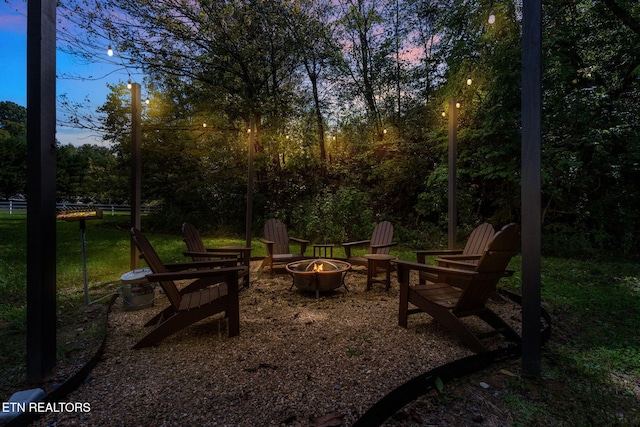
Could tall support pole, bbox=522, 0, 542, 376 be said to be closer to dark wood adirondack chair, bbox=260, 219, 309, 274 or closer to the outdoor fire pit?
the outdoor fire pit

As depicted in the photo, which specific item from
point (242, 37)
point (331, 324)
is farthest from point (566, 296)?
point (242, 37)

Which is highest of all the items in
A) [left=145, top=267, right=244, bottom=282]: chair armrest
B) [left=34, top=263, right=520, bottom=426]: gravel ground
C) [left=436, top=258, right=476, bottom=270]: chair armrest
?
[left=145, top=267, right=244, bottom=282]: chair armrest

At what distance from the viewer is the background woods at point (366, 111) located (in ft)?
19.7

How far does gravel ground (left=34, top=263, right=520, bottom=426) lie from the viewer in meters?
1.60

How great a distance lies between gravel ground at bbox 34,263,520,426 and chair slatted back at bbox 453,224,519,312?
0.40 metres

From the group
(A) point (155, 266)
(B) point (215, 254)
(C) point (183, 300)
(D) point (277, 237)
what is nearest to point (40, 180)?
(A) point (155, 266)

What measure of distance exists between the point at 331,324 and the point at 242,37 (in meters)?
8.62

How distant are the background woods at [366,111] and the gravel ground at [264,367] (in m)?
4.49

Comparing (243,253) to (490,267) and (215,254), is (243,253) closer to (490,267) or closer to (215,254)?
(215,254)

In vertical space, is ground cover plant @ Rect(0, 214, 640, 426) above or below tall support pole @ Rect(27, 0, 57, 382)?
below

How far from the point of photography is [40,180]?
5.82 feet

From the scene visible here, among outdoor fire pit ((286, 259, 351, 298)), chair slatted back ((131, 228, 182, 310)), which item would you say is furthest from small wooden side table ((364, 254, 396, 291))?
chair slatted back ((131, 228, 182, 310))

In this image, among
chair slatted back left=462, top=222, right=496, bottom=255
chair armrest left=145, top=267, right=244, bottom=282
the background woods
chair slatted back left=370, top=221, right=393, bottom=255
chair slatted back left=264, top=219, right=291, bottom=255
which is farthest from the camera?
the background woods

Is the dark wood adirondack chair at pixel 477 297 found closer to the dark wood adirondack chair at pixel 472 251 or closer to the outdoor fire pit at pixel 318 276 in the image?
the dark wood adirondack chair at pixel 472 251
